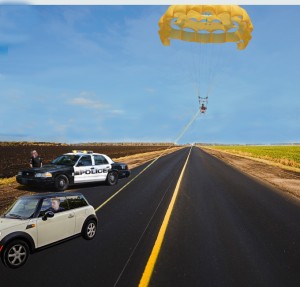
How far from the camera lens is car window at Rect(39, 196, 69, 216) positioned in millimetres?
7209

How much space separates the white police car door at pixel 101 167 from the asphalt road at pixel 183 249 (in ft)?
12.8

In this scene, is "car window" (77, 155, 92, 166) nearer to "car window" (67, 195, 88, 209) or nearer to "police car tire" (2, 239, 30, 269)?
"car window" (67, 195, 88, 209)

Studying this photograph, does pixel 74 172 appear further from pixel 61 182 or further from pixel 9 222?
pixel 9 222

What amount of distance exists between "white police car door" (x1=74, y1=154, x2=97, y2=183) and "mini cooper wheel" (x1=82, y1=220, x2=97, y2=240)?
25.0ft

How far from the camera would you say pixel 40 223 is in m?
6.89

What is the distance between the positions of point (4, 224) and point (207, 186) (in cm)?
1202

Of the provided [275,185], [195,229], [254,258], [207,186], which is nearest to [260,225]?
[195,229]

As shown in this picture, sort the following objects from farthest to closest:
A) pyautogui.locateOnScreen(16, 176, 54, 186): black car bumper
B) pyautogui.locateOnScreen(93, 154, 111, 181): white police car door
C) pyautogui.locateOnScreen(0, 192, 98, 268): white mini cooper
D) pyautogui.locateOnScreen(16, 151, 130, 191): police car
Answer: pyautogui.locateOnScreen(93, 154, 111, 181): white police car door, pyautogui.locateOnScreen(16, 151, 130, 191): police car, pyautogui.locateOnScreen(16, 176, 54, 186): black car bumper, pyautogui.locateOnScreen(0, 192, 98, 268): white mini cooper

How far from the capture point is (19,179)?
15422mm

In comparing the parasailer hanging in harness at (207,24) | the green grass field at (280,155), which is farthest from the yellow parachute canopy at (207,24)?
the green grass field at (280,155)

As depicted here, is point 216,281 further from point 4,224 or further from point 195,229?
point 4,224

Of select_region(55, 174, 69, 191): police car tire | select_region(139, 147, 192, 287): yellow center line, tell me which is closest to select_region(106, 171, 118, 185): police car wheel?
select_region(55, 174, 69, 191): police car tire

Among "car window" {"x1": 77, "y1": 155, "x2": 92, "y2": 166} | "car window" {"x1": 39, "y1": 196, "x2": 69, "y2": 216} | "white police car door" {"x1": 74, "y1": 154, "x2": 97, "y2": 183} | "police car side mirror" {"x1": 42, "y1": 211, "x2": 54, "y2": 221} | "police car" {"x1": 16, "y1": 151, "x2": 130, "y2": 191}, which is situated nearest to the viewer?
"police car side mirror" {"x1": 42, "y1": 211, "x2": 54, "y2": 221}

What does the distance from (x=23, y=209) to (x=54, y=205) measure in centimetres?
62
